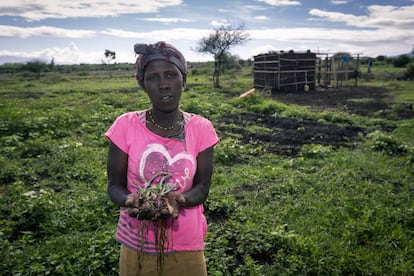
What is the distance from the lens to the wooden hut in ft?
75.6

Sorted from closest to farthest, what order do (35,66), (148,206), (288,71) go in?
1. (148,206)
2. (288,71)
3. (35,66)

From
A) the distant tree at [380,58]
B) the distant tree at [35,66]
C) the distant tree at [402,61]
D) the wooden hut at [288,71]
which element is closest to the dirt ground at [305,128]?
the wooden hut at [288,71]

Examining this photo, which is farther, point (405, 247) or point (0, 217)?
point (0, 217)

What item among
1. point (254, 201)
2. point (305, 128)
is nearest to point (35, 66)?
A: point (305, 128)

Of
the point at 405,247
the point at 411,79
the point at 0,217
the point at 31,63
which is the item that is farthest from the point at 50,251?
the point at 31,63

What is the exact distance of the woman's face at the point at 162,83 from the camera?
78.1 inches

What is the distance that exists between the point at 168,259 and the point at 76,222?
10.0 feet

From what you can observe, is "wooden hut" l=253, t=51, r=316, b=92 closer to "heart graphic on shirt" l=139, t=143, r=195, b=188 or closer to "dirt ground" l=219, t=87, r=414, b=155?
"dirt ground" l=219, t=87, r=414, b=155

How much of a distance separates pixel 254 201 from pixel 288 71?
61.4 feet

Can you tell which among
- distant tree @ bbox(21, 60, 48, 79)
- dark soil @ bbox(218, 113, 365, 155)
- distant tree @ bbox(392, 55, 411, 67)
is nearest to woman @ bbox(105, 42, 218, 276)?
dark soil @ bbox(218, 113, 365, 155)

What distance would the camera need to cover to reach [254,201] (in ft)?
17.7

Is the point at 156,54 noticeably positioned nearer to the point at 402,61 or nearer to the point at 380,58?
the point at 402,61

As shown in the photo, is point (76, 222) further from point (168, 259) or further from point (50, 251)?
point (168, 259)

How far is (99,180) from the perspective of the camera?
20.2ft
